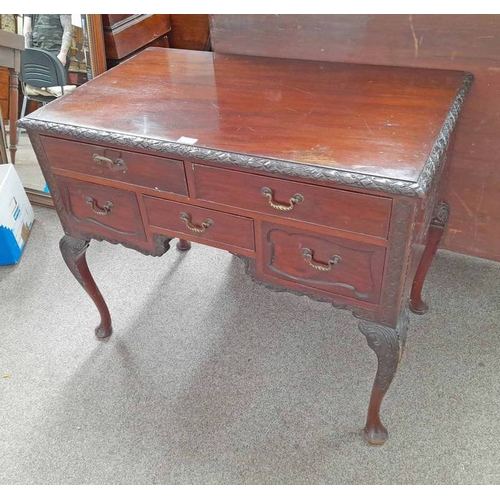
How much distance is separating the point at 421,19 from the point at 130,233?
0.89 meters

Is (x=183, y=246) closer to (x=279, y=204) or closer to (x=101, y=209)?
(x=101, y=209)

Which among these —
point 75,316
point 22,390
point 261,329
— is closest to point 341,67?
point 261,329

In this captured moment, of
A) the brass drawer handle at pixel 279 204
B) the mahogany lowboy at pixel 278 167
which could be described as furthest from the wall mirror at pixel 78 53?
the brass drawer handle at pixel 279 204

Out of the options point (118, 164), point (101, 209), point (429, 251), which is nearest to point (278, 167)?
point (118, 164)

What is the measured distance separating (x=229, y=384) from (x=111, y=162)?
742 mm

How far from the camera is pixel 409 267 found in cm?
103

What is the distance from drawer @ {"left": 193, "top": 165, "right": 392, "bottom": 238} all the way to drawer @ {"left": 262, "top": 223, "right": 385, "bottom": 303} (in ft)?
0.15

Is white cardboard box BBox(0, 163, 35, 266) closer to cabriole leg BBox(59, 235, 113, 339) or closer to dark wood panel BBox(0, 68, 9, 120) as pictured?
dark wood panel BBox(0, 68, 9, 120)

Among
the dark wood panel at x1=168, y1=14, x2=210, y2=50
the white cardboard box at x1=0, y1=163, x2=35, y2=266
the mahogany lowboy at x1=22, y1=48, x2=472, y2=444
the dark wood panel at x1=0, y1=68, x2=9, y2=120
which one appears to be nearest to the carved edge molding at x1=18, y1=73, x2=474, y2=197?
the mahogany lowboy at x1=22, y1=48, x2=472, y2=444

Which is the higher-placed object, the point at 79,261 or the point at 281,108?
the point at 281,108

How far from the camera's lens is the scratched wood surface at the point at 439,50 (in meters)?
1.21

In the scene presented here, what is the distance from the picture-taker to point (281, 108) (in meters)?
1.12

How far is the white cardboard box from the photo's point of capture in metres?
1.90
